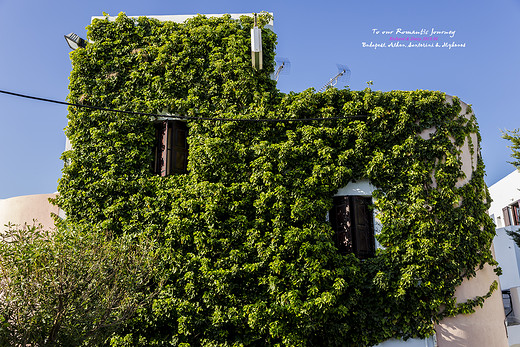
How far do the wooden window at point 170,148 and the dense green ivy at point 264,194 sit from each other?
14.2 inches

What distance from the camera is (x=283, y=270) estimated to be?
12406 mm

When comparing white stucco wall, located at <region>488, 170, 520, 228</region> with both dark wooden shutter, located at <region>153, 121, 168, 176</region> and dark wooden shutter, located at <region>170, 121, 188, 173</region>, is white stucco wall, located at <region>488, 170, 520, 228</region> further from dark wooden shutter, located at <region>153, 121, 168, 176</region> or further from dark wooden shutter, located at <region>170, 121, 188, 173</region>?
dark wooden shutter, located at <region>153, 121, 168, 176</region>

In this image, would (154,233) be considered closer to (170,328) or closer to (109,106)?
(170,328)

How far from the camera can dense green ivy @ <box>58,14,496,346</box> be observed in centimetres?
1238

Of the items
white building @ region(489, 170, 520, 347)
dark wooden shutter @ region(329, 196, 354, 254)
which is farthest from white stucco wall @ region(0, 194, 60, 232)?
white building @ region(489, 170, 520, 347)

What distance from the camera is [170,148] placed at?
46.9 ft

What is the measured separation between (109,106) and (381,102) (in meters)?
8.02

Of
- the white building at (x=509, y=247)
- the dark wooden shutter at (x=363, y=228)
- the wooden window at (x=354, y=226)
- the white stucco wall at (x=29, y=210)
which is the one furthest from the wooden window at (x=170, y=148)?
the white building at (x=509, y=247)

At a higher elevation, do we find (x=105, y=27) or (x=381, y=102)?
(x=105, y=27)

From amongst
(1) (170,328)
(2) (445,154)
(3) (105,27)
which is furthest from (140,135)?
(2) (445,154)

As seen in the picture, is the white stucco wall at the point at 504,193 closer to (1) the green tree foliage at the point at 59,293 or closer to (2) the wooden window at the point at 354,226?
(2) the wooden window at the point at 354,226

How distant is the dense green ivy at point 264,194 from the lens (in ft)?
40.6

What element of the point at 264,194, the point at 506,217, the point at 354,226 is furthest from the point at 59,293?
the point at 506,217

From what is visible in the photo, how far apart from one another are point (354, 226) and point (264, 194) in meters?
2.58
